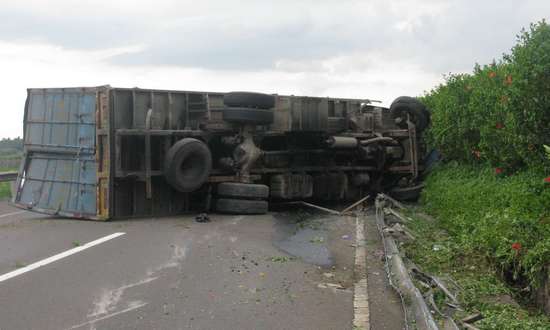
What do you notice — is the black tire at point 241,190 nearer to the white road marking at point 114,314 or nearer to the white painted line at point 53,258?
the white painted line at point 53,258

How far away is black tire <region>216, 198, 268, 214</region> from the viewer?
13500mm

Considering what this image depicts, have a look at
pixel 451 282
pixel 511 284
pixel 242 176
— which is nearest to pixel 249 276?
pixel 451 282

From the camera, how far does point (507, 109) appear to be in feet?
32.2

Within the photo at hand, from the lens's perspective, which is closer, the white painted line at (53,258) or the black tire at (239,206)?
the white painted line at (53,258)

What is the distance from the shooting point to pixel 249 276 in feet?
24.8

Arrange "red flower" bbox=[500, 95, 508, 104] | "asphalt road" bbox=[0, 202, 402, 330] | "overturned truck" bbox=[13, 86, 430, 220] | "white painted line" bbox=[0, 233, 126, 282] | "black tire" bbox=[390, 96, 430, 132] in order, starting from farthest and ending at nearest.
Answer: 1. "black tire" bbox=[390, 96, 430, 132]
2. "overturned truck" bbox=[13, 86, 430, 220]
3. "red flower" bbox=[500, 95, 508, 104]
4. "white painted line" bbox=[0, 233, 126, 282]
5. "asphalt road" bbox=[0, 202, 402, 330]

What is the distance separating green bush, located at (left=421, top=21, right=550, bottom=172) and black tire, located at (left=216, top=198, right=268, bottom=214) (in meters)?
4.52

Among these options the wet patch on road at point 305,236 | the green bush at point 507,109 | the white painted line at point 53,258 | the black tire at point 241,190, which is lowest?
the wet patch on road at point 305,236

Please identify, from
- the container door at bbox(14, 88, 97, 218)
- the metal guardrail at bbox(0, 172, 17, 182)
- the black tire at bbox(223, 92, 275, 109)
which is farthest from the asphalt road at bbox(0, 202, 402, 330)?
the metal guardrail at bbox(0, 172, 17, 182)

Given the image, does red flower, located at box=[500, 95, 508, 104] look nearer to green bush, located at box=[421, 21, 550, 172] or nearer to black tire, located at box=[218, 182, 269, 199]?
green bush, located at box=[421, 21, 550, 172]

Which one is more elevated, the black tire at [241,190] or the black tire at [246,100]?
the black tire at [246,100]

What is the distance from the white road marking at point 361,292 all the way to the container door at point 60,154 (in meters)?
5.32

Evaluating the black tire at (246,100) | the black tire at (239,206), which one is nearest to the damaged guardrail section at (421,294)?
the black tire at (239,206)

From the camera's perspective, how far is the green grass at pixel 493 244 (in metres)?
6.47
